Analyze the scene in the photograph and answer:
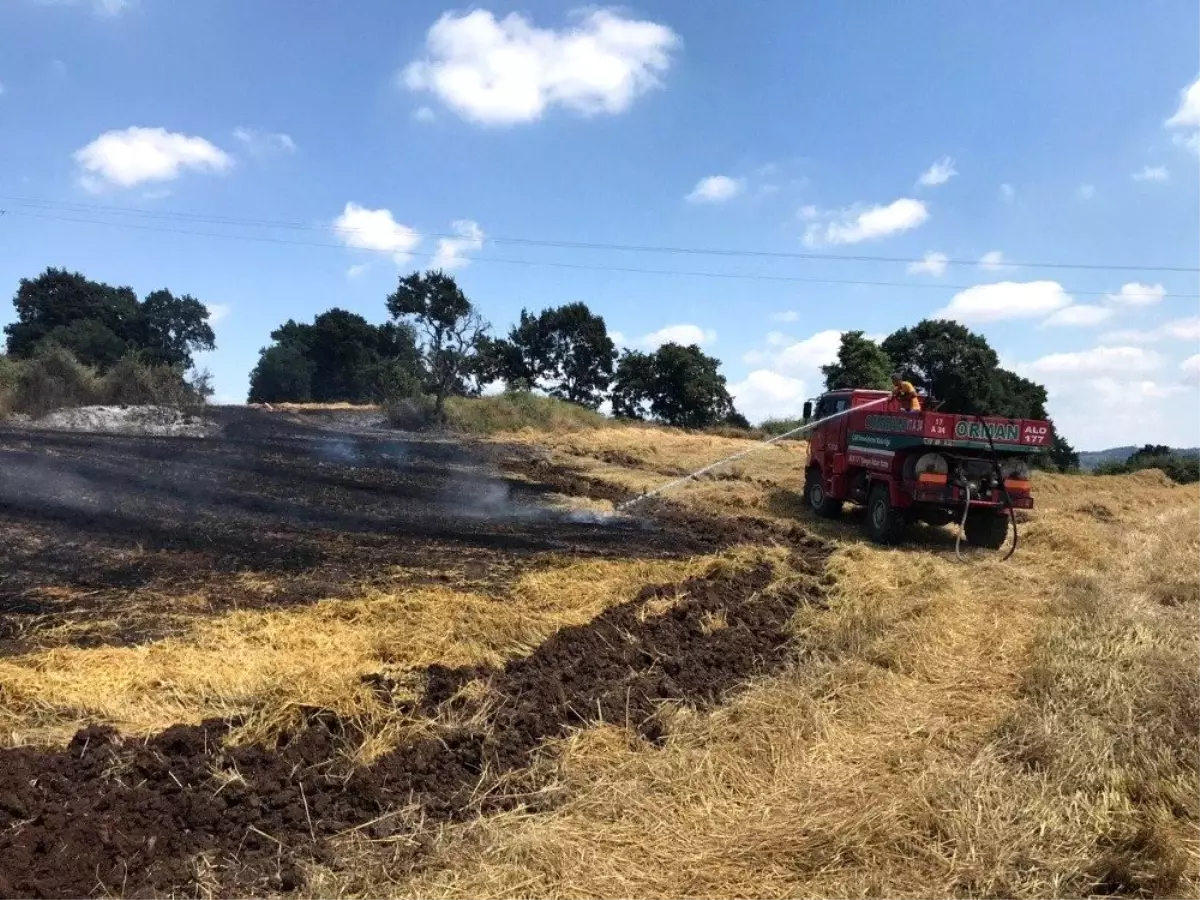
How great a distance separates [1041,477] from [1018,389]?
22337 millimetres

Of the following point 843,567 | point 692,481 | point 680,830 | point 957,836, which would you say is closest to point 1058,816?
point 957,836

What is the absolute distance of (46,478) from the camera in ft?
41.9

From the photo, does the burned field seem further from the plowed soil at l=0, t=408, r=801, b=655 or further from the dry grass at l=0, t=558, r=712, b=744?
the dry grass at l=0, t=558, r=712, b=744

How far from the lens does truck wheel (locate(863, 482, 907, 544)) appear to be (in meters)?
12.1

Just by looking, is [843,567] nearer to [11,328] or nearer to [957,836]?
[957,836]

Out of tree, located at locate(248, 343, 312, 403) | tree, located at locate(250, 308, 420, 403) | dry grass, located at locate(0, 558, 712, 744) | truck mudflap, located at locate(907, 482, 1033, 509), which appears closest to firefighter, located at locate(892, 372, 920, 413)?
truck mudflap, located at locate(907, 482, 1033, 509)

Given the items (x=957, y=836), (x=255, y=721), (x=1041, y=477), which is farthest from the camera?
(x=1041, y=477)

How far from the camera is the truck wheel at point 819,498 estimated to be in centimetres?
1469

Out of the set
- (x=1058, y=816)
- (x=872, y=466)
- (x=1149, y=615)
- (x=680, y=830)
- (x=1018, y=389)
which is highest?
(x=1018, y=389)

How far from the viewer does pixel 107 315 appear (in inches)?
2319

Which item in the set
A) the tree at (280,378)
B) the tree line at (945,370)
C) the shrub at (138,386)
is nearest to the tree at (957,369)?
the tree line at (945,370)

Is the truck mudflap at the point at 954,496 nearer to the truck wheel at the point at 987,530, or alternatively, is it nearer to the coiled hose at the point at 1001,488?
the coiled hose at the point at 1001,488

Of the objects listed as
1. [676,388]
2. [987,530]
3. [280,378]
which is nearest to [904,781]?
[987,530]

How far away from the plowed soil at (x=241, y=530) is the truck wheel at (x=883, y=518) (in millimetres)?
1956
